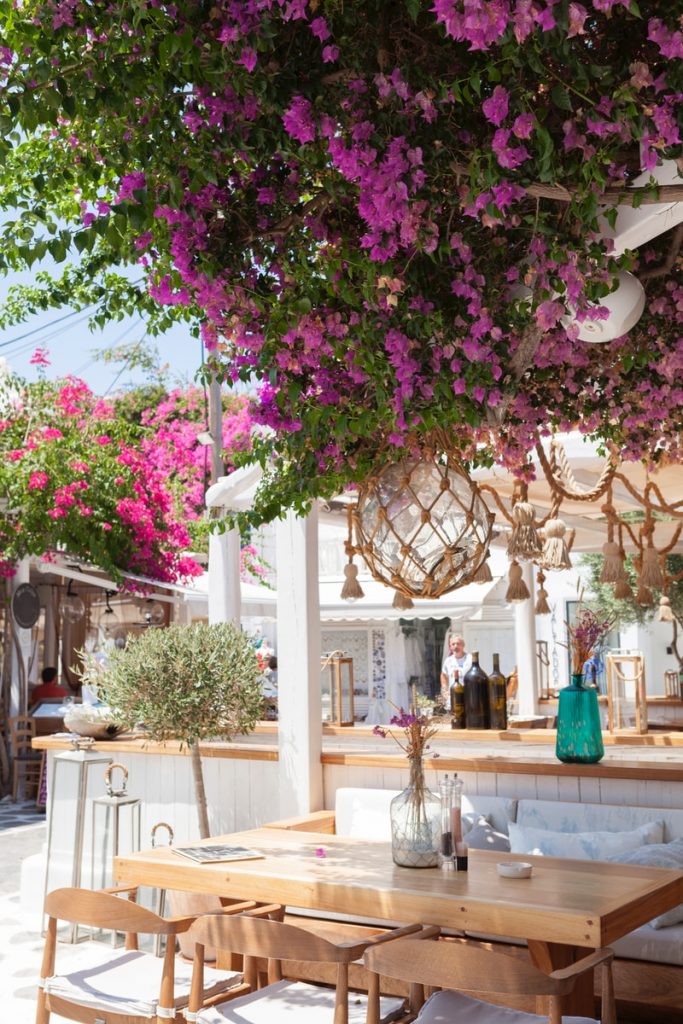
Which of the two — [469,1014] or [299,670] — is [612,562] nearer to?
[299,670]

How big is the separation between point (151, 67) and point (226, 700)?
169 inches

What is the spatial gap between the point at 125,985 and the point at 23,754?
964cm

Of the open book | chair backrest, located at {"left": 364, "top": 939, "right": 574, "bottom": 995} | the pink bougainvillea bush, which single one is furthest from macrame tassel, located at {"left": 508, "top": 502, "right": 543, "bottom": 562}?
the pink bougainvillea bush

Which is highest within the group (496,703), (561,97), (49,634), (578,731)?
(561,97)

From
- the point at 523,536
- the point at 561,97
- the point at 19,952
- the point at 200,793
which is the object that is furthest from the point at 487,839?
the point at 561,97

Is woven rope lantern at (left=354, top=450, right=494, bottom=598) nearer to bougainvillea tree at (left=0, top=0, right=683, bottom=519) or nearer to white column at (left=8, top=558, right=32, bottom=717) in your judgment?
bougainvillea tree at (left=0, top=0, right=683, bottom=519)

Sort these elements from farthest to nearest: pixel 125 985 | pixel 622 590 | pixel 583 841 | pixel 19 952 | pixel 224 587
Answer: pixel 224 587
pixel 622 590
pixel 19 952
pixel 583 841
pixel 125 985

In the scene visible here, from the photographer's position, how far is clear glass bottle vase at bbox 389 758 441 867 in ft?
14.0

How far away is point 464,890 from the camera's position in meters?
3.82

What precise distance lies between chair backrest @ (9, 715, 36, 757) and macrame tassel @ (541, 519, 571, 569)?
7832 millimetres

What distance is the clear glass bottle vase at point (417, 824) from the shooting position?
4.28 metres

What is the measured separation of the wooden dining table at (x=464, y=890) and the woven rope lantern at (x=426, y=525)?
108cm

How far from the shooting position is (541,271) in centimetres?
251

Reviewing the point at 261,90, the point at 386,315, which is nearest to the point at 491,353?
the point at 386,315
